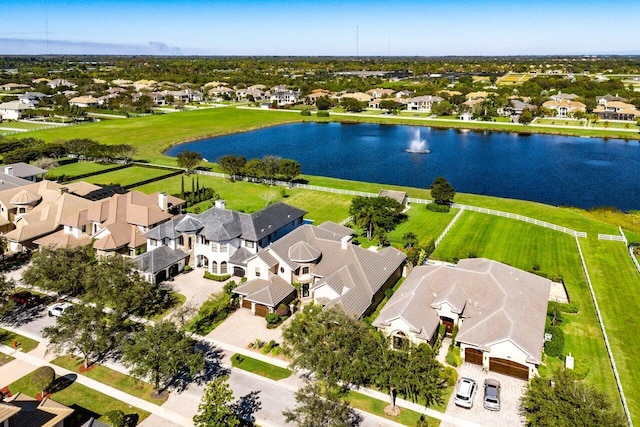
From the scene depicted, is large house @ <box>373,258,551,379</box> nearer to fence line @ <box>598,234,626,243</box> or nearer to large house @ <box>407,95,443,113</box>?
fence line @ <box>598,234,626,243</box>

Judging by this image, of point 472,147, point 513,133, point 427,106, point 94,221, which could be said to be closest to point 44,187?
point 94,221

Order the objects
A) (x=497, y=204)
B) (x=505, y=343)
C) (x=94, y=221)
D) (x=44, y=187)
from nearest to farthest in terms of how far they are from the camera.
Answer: (x=505, y=343) → (x=94, y=221) → (x=44, y=187) → (x=497, y=204)

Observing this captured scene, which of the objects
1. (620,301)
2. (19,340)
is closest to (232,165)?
(19,340)

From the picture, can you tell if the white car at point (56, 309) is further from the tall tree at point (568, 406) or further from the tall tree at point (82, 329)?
the tall tree at point (568, 406)

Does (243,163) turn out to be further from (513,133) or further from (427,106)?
(427,106)

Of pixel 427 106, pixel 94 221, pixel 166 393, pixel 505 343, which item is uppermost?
pixel 427 106
